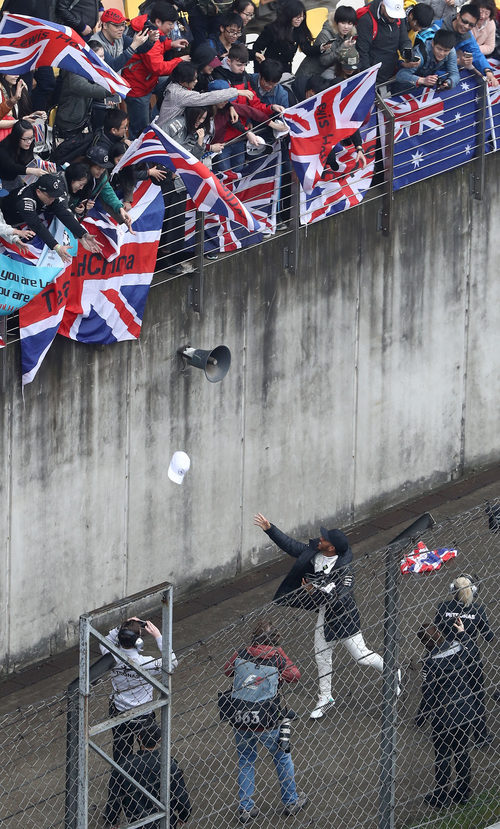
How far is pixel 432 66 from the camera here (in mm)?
15328

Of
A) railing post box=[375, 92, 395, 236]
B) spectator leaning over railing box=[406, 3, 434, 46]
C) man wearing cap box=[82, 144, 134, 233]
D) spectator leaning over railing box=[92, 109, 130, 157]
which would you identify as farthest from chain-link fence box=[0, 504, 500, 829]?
spectator leaning over railing box=[406, 3, 434, 46]

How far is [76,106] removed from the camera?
1295cm

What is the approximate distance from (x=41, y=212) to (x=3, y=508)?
2.35 m

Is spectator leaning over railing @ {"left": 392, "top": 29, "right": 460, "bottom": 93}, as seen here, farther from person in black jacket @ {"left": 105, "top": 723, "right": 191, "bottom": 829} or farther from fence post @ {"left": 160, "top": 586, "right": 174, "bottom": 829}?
fence post @ {"left": 160, "top": 586, "right": 174, "bottom": 829}

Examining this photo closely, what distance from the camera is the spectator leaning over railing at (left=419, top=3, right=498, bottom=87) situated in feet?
50.2

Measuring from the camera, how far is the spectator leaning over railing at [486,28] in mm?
15836

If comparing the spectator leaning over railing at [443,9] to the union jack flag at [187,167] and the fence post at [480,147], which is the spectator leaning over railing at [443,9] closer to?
the fence post at [480,147]

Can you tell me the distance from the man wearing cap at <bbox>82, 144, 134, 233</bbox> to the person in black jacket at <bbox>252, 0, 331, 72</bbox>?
2.48 meters

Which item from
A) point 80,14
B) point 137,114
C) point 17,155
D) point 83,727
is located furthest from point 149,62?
point 83,727

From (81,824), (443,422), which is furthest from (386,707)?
(443,422)

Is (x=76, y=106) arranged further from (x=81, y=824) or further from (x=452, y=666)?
(x=81, y=824)

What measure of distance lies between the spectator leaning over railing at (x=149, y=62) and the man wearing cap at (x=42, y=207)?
1.79 metres

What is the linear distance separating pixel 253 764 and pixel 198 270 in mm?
5058

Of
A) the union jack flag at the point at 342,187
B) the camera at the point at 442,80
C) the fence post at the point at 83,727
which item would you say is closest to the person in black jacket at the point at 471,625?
the fence post at the point at 83,727
